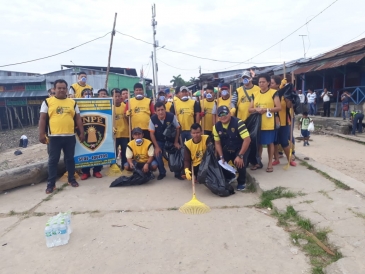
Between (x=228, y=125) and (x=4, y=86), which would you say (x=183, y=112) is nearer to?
(x=228, y=125)

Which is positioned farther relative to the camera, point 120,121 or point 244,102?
point 120,121

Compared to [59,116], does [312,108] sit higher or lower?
lower

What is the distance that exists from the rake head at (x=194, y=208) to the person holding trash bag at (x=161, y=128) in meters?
1.31

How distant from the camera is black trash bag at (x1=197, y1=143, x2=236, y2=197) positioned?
13.2 feet

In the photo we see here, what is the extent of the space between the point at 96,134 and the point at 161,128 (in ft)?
4.01

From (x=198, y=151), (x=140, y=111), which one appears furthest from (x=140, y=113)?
(x=198, y=151)

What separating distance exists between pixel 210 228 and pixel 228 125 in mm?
1703

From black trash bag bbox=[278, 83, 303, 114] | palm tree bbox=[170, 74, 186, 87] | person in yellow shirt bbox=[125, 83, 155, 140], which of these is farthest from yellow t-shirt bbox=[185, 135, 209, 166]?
palm tree bbox=[170, 74, 186, 87]

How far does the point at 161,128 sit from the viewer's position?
16.3 ft

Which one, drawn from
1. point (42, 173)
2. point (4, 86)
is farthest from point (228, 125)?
point (4, 86)

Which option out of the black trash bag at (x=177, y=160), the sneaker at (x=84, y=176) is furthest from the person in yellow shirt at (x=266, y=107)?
the sneaker at (x=84, y=176)

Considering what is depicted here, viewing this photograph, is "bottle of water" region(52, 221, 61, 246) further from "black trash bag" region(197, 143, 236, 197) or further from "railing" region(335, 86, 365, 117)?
"railing" region(335, 86, 365, 117)

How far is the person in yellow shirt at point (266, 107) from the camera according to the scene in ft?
Result: 15.0

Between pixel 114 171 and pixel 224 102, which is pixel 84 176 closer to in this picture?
pixel 114 171
